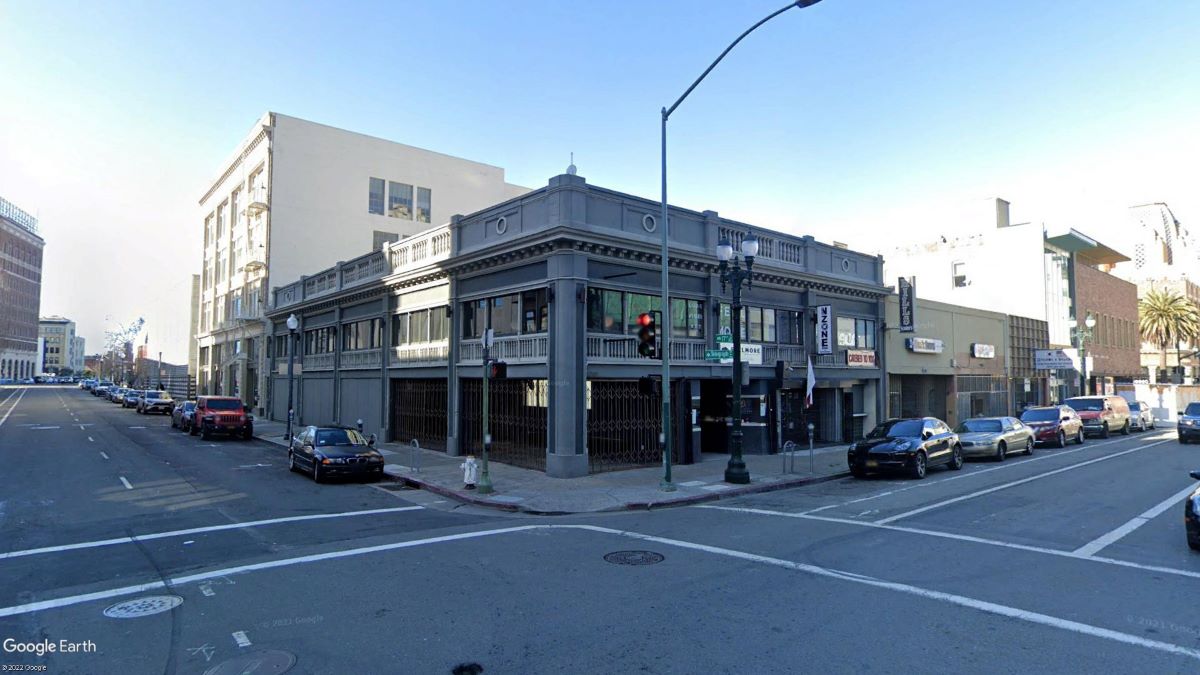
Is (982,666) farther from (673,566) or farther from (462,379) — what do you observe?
(462,379)

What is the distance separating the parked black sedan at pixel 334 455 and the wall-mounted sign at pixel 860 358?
18.8 meters

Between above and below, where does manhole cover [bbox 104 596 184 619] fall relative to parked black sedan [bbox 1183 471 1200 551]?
below

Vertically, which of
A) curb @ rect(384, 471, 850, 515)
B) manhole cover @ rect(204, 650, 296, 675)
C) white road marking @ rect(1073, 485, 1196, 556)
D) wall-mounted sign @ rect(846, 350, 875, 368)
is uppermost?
wall-mounted sign @ rect(846, 350, 875, 368)

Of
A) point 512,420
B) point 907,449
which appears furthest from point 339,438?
point 907,449

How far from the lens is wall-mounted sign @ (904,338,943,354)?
30.0m

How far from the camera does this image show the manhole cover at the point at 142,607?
674 cm

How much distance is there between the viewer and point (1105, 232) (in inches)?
2643

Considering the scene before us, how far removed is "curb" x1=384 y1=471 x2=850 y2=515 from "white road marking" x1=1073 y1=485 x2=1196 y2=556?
6.92 m

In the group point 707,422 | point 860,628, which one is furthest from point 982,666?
point 707,422

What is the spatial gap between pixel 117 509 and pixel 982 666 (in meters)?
14.6

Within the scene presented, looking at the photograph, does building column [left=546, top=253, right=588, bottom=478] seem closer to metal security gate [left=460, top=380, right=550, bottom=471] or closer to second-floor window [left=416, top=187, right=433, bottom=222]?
metal security gate [left=460, top=380, right=550, bottom=471]

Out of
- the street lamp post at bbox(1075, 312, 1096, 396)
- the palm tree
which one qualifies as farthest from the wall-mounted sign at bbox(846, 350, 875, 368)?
the palm tree

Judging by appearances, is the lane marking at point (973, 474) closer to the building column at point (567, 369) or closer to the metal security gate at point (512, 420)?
the building column at point (567, 369)

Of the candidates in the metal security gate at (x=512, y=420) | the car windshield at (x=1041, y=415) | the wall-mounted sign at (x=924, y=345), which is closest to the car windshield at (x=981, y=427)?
the car windshield at (x=1041, y=415)
